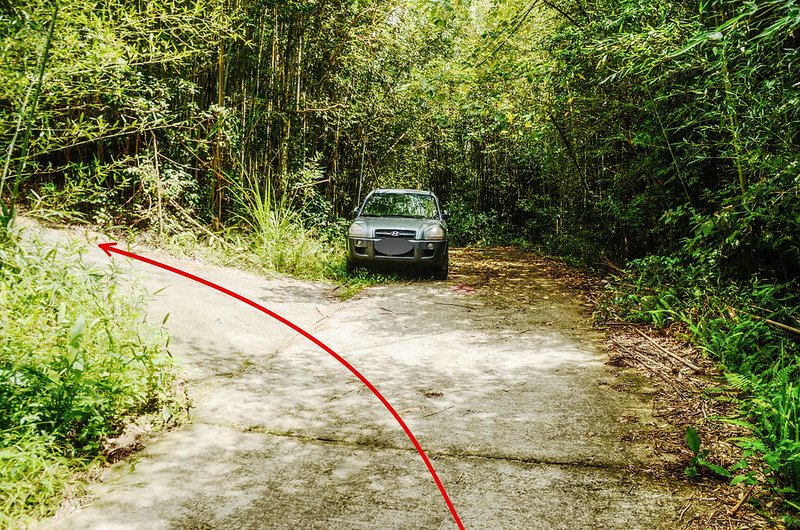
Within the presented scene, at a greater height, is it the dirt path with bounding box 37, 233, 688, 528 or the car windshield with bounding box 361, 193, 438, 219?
the car windshield with bounding box 361, 193, 438, 219

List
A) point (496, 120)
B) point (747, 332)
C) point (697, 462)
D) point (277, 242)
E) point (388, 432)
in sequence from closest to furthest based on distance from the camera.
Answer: point (697, 462), point (388, 432), point (747, 332), point (496, 120), point (277, 242)

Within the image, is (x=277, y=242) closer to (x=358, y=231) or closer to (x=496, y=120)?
(x=358, y=231)

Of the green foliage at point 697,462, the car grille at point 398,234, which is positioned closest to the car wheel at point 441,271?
the car grille at point 398,234

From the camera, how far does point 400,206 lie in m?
9.13

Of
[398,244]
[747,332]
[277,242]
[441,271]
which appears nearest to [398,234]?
[398,244]

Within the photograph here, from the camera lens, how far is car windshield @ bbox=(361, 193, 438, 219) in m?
8.96

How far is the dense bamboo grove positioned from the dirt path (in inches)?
32.3

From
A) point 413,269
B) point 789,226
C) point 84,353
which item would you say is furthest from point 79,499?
point 413,269

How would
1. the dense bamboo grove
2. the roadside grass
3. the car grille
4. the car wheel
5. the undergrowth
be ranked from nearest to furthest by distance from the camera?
the roadside grass
the undergrowth
the dense bamboo grove
the car grille
the car wheel

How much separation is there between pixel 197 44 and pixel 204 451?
21.4 feet

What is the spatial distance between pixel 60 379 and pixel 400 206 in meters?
6.79

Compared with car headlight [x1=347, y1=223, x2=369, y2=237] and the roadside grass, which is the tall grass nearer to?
car headlight [x1=347, y1=223, x2=369, y2=237]

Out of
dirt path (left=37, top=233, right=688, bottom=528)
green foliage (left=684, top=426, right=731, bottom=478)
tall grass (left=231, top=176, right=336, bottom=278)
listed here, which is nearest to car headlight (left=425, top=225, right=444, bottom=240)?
tall grass (left=231, top=176, right=336, bottom=278)

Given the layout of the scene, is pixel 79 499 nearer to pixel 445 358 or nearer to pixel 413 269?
pixel 445 358
